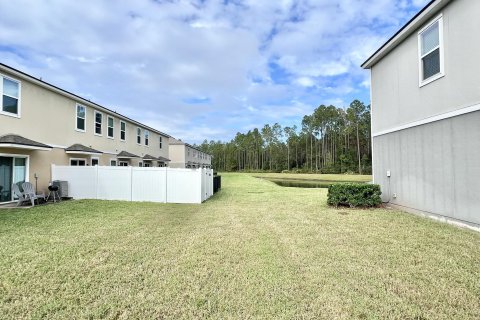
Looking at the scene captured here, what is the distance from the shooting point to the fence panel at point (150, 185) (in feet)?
41.9

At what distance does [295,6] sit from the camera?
12023 mm

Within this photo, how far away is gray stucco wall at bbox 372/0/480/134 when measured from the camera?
6.52m

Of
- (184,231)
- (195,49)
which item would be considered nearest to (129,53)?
(195,49)

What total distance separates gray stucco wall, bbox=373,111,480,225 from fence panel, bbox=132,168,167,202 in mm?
9540

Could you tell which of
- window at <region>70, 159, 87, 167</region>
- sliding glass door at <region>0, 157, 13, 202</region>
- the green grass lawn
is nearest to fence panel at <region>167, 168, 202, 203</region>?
the green grass lawn

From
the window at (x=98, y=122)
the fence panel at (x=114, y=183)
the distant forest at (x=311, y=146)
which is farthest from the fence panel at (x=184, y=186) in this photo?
the distant forest at (x=311, y=146)

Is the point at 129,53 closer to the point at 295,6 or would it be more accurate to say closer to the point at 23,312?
the point at 295,6

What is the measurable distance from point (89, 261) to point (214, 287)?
7.96 ft

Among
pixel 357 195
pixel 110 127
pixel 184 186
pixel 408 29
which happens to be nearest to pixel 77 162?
pixel 110 127

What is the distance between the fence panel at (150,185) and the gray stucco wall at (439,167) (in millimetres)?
9540

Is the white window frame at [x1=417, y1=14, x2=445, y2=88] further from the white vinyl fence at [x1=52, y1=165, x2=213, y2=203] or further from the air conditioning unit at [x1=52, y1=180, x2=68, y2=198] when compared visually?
the air conditioning unit at [x1=52, y1=180, x2=68, y2=198]

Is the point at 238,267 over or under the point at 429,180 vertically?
under

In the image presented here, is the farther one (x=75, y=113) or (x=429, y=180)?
(x=75, y=113)

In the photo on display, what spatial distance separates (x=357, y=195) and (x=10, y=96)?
47.3 ft
